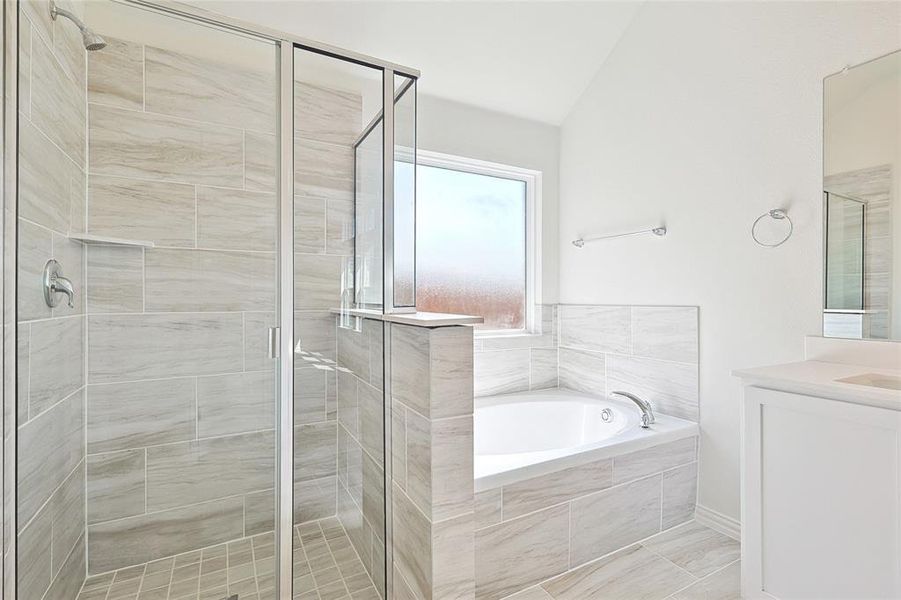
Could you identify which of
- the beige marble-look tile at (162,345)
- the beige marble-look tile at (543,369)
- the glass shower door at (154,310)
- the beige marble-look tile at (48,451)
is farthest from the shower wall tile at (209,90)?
the beige marble-look tile at (543,369)

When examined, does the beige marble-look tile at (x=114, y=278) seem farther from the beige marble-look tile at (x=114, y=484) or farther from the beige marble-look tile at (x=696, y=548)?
the beige marble-look tile at (x=696, y=548)

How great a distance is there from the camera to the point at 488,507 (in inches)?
62.9

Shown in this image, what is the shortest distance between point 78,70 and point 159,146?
33 cm

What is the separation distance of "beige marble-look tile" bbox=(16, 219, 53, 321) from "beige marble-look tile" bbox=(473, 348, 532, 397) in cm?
206

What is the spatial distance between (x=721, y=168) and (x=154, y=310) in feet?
8.00

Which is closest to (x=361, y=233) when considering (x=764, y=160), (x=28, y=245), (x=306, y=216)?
(x=306, y=216)

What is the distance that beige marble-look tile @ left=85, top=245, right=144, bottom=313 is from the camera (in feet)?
4.45

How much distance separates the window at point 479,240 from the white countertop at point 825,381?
5.24ft

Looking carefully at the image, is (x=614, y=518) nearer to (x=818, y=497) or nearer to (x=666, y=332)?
(x=818, y=497)

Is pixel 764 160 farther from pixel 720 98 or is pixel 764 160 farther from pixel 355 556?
pixel 355 556

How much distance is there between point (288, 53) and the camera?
1.44 meters

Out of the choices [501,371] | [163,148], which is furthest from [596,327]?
[163,148]

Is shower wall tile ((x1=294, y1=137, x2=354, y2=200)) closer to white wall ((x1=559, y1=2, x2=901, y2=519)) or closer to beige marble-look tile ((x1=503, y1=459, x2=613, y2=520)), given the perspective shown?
beige marble-look tile ((x1=503, y1=459, x2=613, y2=520))

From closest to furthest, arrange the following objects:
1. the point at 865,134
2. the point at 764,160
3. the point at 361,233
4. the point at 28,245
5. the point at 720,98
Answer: the point at 28,245 → the point at 361,233 → the point at 865,134 → the point at 764,160 → the point at 720,98
